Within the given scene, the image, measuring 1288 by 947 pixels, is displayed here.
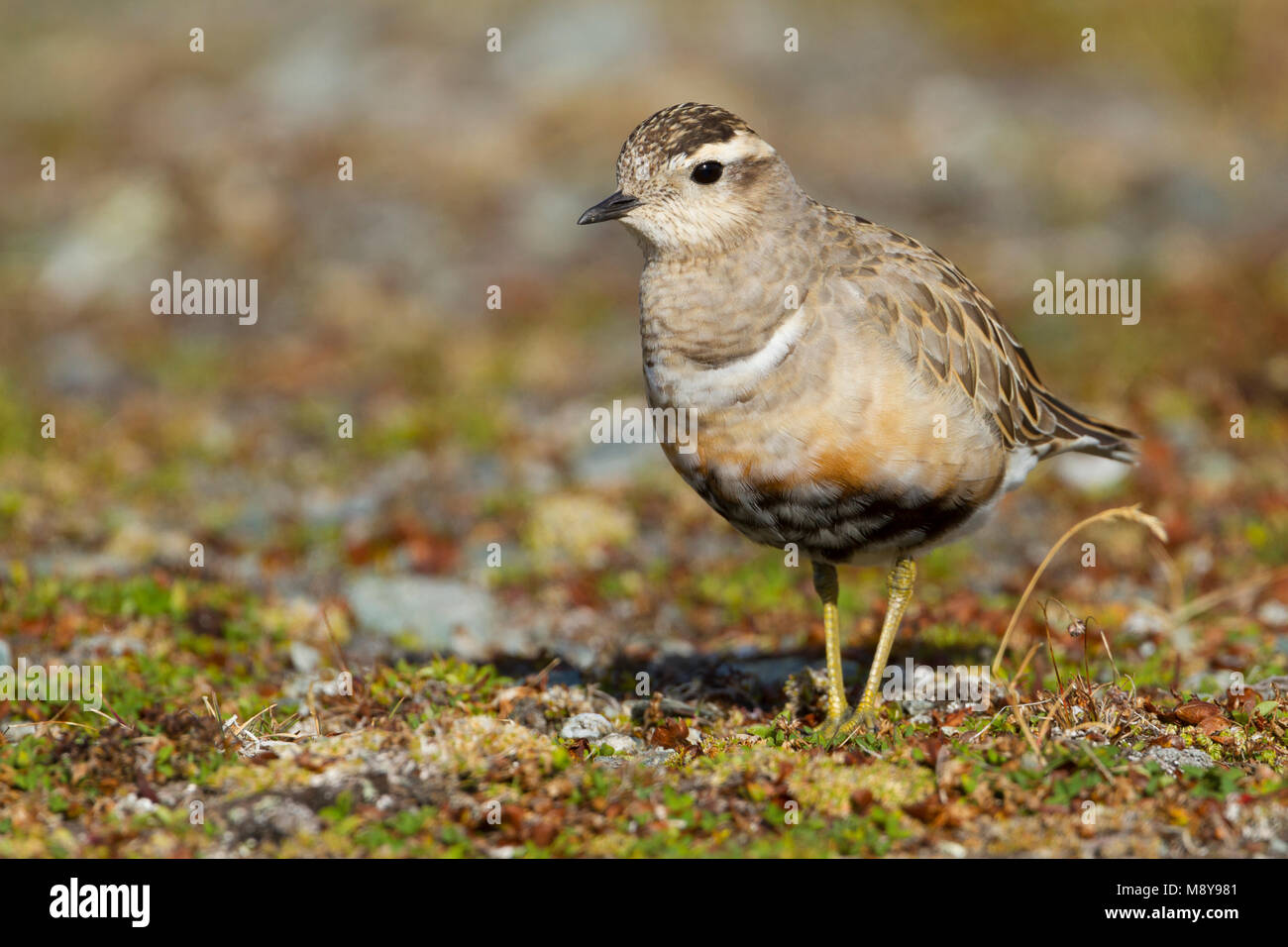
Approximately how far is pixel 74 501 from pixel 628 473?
498 cm

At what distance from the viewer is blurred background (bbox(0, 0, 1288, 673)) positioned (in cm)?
1124

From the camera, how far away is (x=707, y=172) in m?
7.29

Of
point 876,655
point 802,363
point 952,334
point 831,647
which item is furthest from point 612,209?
point 876,655

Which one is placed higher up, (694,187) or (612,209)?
(694,187)

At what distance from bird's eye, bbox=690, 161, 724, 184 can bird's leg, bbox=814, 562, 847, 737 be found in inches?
88.1

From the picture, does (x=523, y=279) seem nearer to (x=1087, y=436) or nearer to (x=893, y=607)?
(x=1087, y=436)

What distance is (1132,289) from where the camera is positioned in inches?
658

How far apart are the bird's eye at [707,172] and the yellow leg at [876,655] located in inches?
90.1

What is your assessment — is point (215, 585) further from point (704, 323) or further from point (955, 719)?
point (955, 719)

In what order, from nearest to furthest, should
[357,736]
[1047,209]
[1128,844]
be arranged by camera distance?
[1128,844], [357,736], [1047,209]

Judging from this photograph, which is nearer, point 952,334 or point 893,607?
point 952,334

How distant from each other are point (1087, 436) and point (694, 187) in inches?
121

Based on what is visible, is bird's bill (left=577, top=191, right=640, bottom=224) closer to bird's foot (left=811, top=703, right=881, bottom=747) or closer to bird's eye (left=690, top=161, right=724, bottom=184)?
bird's eye (left=690, top=161, right=724, bottom=184)

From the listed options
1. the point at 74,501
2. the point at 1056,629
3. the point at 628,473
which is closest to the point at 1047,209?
the point at 628,473
